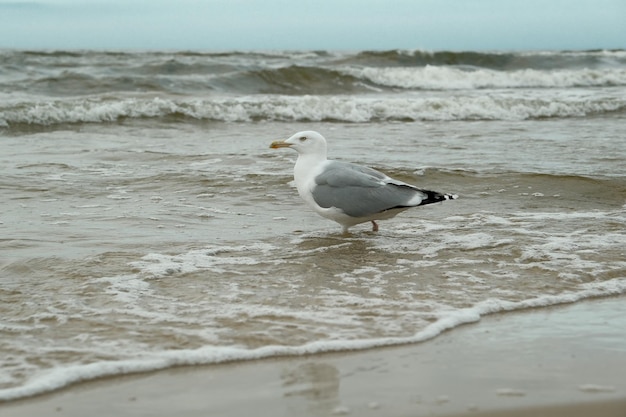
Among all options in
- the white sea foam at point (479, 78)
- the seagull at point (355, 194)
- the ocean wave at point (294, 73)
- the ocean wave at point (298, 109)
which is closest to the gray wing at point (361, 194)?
the seagull at point (355, 194)

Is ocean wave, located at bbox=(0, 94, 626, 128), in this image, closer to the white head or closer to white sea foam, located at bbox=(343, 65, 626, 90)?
white sea foam, located at bbox=(343, 65, 626, 90)

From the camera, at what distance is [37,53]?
74.6 feet

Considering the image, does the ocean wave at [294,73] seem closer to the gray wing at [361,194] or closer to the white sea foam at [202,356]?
the gray wing at [361,194]

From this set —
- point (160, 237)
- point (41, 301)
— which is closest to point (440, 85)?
point (160, 237)

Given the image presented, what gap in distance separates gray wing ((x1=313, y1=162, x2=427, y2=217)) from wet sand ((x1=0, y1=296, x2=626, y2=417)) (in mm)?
1853

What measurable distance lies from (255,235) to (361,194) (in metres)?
0.70

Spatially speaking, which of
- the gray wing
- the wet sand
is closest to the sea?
the wet sand

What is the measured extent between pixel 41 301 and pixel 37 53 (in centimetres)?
1988

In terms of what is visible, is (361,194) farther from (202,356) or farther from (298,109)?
(298,109)

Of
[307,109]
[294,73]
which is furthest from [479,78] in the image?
[307,109]

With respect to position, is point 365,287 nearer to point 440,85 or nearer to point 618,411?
point 618,411

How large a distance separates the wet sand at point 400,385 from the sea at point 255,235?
4.6 inches

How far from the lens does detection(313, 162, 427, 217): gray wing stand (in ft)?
17.9

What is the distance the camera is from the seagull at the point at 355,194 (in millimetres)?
5461
